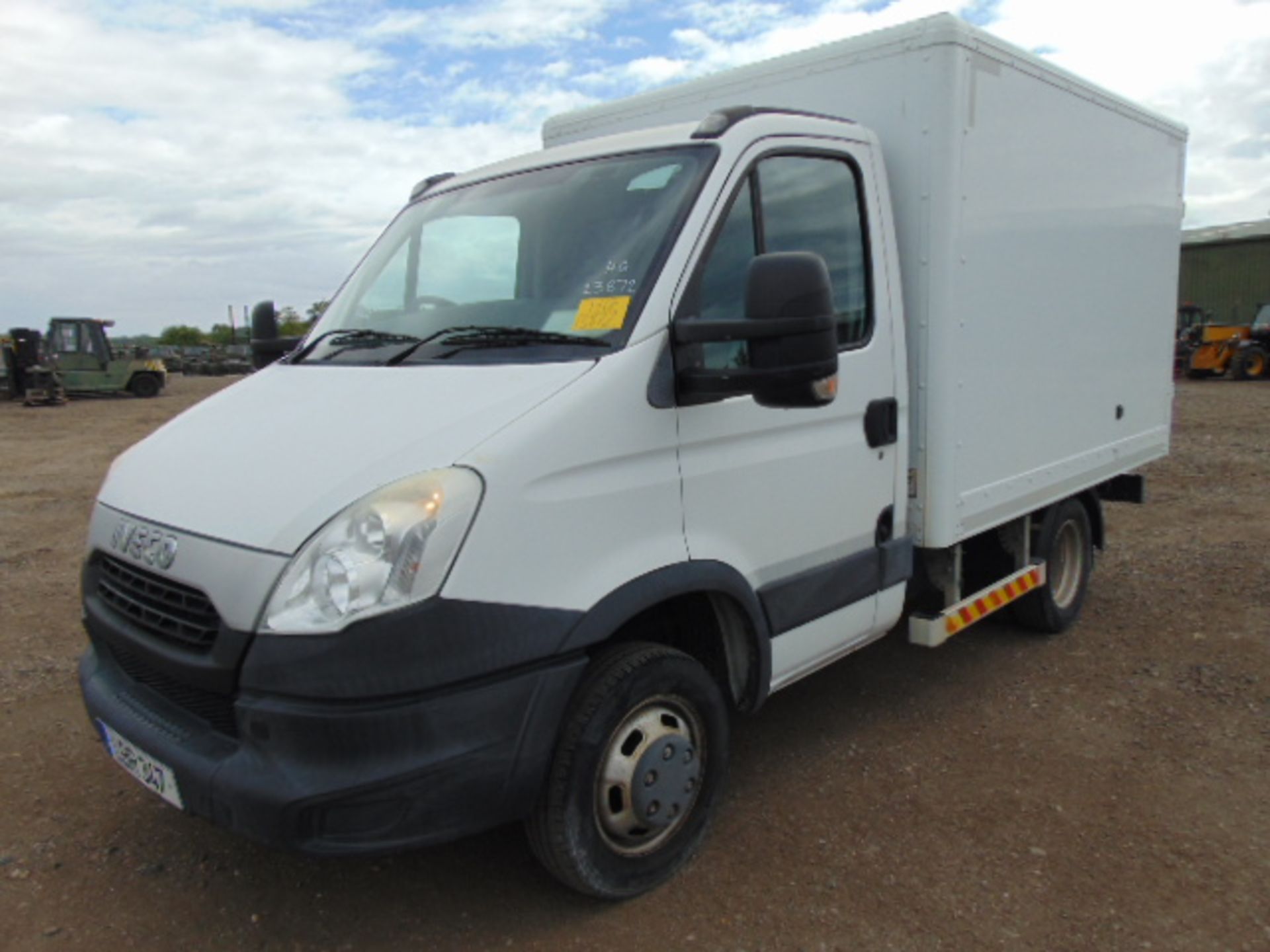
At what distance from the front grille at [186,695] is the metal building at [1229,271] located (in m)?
39.4

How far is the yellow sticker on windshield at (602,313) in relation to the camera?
279cm

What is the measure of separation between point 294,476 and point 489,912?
4.75ft

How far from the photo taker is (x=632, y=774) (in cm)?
279

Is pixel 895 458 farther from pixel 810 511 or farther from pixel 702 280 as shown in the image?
pixel 702 280

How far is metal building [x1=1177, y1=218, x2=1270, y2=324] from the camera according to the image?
35.3m

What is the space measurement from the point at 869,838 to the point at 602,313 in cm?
199

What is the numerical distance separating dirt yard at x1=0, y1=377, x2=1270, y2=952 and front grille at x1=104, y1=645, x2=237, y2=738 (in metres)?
0.75

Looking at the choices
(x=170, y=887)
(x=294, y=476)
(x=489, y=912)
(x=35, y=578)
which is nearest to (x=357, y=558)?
(x=294, y=476)

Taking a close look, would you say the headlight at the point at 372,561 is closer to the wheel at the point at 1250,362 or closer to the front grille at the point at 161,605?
the front grille at the point at 161,605

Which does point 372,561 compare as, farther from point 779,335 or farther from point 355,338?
point 355,338

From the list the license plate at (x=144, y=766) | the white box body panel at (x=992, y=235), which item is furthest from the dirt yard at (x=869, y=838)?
the white box body panel at (x=992, y=235)

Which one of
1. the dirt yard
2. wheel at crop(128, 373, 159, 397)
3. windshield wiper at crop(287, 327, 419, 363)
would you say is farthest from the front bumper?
wheel at crop(128, 373, 159, 397)

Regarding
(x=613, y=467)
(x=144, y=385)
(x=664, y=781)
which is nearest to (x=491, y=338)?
(x=613, y=467)

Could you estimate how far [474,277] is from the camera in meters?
3.41
